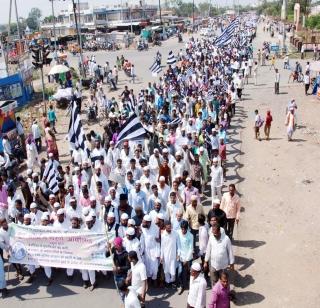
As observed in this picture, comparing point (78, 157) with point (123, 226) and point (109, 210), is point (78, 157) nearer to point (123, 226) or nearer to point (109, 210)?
point (109, 210)

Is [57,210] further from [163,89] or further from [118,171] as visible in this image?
[163,89]

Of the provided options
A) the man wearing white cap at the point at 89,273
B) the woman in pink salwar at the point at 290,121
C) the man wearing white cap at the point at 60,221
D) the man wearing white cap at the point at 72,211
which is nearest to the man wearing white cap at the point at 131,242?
the man wearing white cap at the point at 89,273

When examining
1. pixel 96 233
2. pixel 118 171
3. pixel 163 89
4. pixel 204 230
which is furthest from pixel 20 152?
pixel 204 230

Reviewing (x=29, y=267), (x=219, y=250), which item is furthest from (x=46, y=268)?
(x=219, y=250)

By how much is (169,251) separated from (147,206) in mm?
1872

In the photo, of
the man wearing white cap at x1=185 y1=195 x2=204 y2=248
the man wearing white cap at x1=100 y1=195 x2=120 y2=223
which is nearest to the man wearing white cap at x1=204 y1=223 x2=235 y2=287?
the man wearing white cap at x1=185 y1=195 x2=204 y2=248

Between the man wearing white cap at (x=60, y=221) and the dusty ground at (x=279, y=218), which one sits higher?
the man wearing white cap at (x=60, y=221)

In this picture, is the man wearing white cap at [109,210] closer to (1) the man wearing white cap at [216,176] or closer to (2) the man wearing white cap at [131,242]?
(2) the man wearing white cap at [131,242]

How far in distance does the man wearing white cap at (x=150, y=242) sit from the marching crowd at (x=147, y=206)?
0.02 m

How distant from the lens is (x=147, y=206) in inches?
364

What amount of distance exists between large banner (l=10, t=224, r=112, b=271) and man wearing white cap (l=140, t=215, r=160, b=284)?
0.68 m

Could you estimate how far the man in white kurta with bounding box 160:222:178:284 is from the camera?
743 cm

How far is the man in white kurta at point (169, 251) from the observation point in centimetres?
743

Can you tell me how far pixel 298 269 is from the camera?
8.25m
